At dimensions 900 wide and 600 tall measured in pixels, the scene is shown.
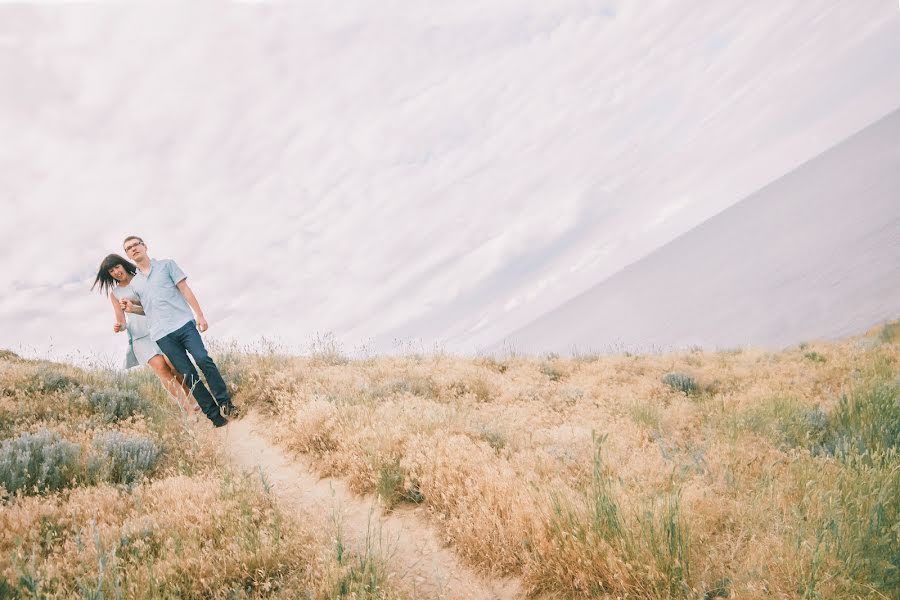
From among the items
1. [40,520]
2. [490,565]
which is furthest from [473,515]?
[40,520]

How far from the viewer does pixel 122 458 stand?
4363 mm

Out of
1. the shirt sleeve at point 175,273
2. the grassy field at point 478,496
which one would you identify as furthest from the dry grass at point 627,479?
the shirt sleeve at point 175,273

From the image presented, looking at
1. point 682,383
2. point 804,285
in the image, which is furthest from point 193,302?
point 804,285

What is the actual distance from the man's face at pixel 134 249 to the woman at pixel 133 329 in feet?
2.11

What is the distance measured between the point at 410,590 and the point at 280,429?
3.56 m

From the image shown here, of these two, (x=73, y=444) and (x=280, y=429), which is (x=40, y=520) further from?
(x=280, y=429)

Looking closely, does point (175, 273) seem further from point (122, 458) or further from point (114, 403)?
point (122, 458)

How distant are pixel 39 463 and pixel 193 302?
2.92 m

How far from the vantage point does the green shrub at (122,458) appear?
13.7 feet

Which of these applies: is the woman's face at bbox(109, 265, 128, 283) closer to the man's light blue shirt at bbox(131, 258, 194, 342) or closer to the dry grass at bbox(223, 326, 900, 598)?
the man's light blue shirt at bbox(131, 258, 194, 342)

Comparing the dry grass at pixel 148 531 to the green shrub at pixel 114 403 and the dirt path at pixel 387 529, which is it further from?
the green shrub at pixel 114 403

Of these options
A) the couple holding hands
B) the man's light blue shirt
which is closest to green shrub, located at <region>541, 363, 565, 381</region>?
the couple holding hands

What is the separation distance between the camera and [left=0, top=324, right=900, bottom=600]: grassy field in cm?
240

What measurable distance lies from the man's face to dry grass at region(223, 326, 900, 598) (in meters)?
2.61
